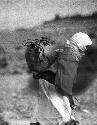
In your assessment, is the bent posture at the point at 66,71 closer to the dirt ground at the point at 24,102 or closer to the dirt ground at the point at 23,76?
the dirt ground at the point at 24,102

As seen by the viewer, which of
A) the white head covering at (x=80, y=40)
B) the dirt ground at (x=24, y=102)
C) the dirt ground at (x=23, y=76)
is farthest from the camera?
the dirt ground at (x=23, y=76)

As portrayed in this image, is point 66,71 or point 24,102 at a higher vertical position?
point 66,71

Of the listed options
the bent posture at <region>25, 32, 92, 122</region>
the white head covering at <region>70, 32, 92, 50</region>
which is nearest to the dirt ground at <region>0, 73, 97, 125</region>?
the bent posture at <region>25, 32, 92, 122</region>

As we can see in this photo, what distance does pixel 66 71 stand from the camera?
4.73 meters

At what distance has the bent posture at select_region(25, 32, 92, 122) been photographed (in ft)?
15.6

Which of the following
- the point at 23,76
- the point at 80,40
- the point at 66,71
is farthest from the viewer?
the point at 23,76

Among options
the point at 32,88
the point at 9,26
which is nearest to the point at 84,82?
the point at 32,88

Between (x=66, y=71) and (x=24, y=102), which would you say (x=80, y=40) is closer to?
(x=66, y=71)

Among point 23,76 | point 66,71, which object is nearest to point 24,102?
point 23,76

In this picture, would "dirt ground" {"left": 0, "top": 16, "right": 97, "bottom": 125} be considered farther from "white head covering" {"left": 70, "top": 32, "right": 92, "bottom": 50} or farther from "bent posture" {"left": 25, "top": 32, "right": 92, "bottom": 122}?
"white head covering" {"left": 70, "top": 32, "right": 92, "bottom": 50}

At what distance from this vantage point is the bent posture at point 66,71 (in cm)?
474

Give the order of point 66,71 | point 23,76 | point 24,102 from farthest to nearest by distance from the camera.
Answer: point 23,76 < point 24,102 < point 66,71

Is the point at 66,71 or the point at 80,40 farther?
the point at 80,40

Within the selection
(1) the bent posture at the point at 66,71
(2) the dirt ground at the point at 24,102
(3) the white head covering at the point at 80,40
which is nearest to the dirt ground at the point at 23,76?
(2) the dirt ground at the point at 24,102
